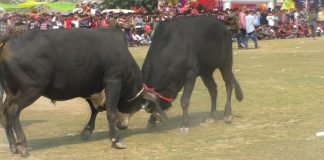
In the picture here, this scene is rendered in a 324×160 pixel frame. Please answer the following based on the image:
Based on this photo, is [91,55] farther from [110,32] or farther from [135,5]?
[135,5]

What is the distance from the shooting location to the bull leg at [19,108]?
7645 mm

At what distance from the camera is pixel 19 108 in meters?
7.68

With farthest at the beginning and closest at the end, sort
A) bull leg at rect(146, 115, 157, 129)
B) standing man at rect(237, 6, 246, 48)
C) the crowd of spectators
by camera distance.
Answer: the crowd of spectators
standing man at rect(237, 6, 246, 48)
bull leg at rect(146, 115, 157, 129)

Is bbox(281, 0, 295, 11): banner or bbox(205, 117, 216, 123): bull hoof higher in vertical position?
bbox(205, 117, 216, 123): bull hoof

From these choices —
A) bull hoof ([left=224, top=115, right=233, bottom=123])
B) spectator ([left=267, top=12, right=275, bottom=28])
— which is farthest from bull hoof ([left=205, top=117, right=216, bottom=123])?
spectator ([left=267, top=12, right=275, bottom=28])

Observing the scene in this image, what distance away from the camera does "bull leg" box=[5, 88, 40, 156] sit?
25.1ft

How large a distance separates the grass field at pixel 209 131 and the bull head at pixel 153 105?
0.95 ft

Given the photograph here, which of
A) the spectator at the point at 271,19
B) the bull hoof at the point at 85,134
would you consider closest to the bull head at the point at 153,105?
the bull hoof at the point at 85,134

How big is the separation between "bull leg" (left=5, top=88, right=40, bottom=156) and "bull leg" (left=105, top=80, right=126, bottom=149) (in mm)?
1050

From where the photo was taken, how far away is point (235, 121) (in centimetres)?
995

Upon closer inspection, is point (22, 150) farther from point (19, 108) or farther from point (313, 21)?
point (313, 21)

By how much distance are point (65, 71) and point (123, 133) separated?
184 centimetres

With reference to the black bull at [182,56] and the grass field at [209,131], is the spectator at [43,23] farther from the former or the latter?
the black bull at [182,56]

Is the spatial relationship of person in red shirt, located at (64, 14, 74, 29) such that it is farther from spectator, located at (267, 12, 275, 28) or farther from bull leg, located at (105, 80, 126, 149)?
bull leg, located at (105, 80, 126, 149)
